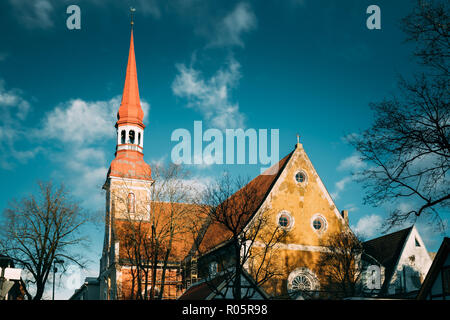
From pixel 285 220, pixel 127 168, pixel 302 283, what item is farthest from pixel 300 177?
pixel 127 168

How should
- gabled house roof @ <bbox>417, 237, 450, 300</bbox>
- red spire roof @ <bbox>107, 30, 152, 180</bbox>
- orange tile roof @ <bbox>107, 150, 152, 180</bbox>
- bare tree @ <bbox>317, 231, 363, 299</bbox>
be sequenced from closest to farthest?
gabled house roof @ <bbox>417, 237, 450, 300</bbox>, bare tree @ <bbox>317, 231, 363, 299</bbox>, orange tile roof @ <bbox>107, 150, 152, 180</bbox>, red spire roof @ <bbox>107, 30, 152, 180</bbox>

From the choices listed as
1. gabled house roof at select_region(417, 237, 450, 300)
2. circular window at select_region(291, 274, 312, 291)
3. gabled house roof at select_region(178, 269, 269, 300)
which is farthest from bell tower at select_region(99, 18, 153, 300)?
gabled house roof at select_region(417, 237, 450, 300)

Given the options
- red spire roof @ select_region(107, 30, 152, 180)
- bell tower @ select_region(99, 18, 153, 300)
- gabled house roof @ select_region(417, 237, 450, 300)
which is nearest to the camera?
gabled house roof @ select_region(417, 237, 450, 300)

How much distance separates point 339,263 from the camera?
3353cm

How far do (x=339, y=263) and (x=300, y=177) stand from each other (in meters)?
7.16

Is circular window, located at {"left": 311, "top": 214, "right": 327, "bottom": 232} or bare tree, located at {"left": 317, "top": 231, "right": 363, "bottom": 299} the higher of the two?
circular window, located at {"left": 311, "top": 214, "right": 327, "bottom": 232}

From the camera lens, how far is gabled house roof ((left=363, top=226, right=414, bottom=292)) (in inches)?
1512

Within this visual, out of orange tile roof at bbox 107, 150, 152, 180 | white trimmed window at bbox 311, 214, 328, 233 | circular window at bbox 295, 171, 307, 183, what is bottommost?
white trimmed window at bbox 311, 214, 328, 233

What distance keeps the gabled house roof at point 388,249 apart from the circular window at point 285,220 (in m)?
8.97

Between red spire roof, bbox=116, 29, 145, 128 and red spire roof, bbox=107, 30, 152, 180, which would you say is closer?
red spire roof, bbox=107, 30, 152, 180

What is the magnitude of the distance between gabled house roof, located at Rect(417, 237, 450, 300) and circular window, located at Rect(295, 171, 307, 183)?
16.4 meters

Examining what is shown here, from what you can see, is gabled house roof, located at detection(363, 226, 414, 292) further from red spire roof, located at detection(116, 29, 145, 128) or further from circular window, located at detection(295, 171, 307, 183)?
red spire roof, located at detection(116, 29, 145, 128)
